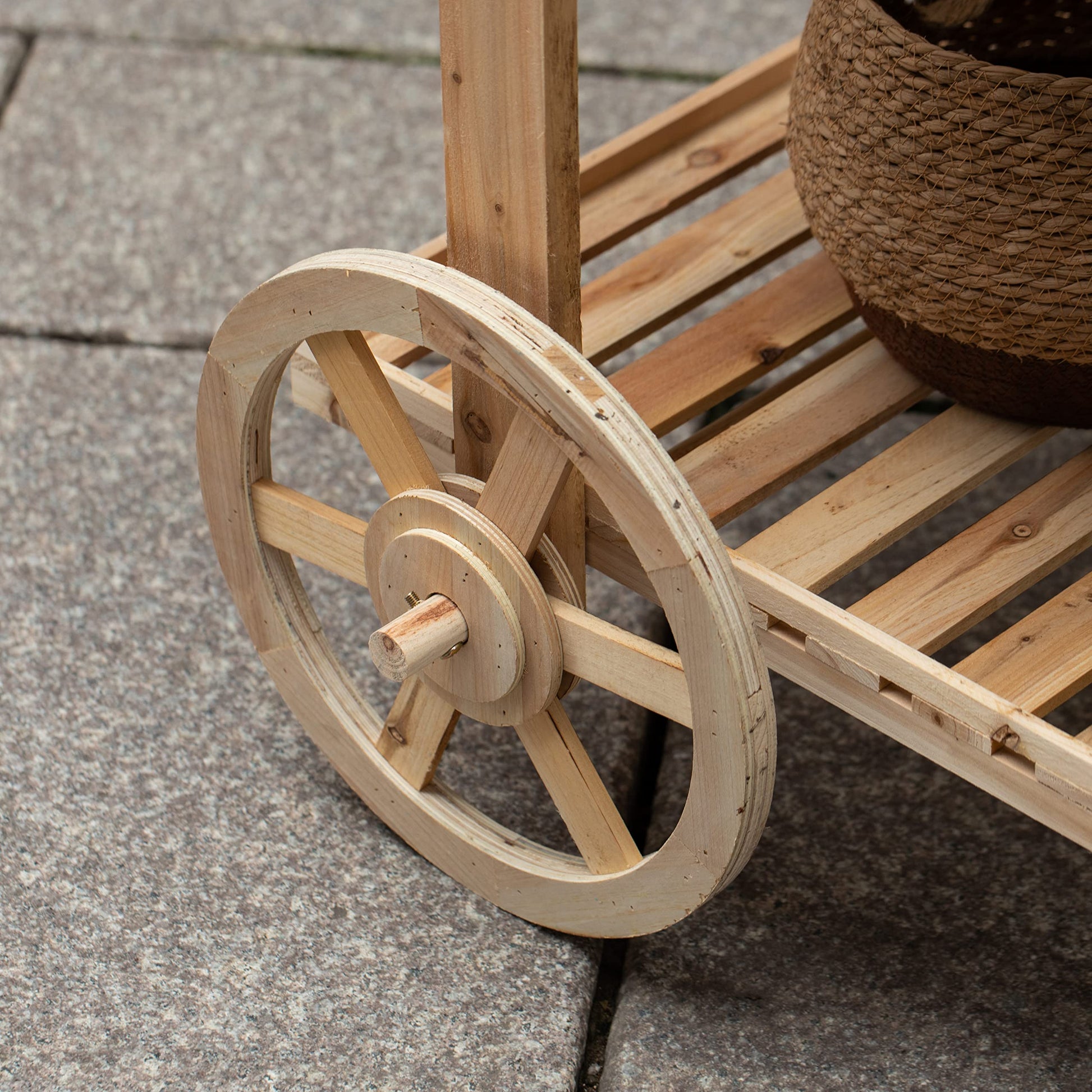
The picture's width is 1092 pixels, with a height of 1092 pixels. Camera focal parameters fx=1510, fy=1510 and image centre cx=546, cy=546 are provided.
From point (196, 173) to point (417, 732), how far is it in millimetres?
1172

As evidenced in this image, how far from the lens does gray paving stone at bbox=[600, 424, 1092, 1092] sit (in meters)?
1.10

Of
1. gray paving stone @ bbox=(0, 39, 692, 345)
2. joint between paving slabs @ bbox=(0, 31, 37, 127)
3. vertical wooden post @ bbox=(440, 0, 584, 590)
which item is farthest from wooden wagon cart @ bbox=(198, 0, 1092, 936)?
joint between paving slabs @ bbox=(0, 31, 37, 127)

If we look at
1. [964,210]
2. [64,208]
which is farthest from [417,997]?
[64,208]

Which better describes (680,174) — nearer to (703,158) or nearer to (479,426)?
(703,158)

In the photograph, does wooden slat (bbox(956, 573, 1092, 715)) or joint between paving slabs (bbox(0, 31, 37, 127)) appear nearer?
wooden slat (bbox(956, 573, 1092, 715))

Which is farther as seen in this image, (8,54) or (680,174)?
(8,54)

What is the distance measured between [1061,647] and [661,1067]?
423mm

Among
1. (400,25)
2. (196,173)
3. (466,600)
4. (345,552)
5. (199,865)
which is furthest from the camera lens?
(400,25)

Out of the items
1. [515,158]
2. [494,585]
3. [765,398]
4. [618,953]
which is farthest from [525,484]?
[618,953]

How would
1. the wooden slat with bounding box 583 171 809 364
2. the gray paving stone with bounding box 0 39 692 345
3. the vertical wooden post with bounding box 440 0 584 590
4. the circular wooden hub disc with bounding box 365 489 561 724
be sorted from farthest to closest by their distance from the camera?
the gray paving stone with bounding box 0 39 692 345 → the wooden slat with bounding box 583 171 809 364 → the circular wooden hub disc with bounding box 365 489 561 724 → the vertical wooden post with bounding box 440 0 584 590

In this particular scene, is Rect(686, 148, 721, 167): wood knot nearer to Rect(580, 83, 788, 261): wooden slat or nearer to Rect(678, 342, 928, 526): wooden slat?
Rect(580, 83, 788, 261): wooden slat

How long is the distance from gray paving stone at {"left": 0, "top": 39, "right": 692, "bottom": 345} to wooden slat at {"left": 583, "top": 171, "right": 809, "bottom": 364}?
26.9 inches

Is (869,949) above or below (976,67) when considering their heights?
below

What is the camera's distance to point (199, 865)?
125 cm
